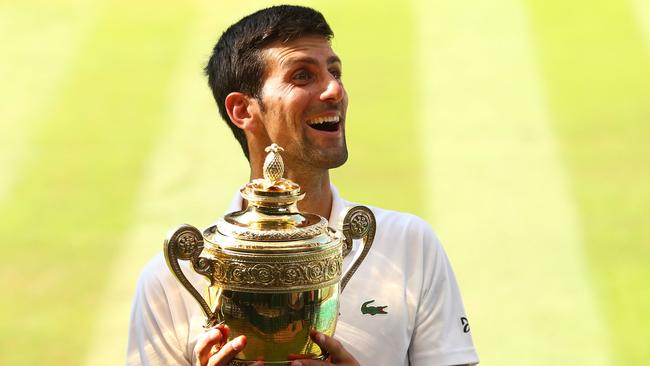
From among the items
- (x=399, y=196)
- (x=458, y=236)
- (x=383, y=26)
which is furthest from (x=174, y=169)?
(x=383, y=26)

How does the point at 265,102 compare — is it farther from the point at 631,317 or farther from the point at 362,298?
the point at 631,317

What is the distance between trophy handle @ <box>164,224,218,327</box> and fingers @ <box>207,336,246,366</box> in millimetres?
128

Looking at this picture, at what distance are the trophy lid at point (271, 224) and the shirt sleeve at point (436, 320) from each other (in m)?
0.53

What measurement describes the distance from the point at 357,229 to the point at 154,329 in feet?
2.22

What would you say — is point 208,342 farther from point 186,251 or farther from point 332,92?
point 332,92

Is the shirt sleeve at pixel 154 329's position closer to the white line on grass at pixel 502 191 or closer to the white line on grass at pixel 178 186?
the white line on grass at pixel 178 186

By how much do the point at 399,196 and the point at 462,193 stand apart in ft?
1.59

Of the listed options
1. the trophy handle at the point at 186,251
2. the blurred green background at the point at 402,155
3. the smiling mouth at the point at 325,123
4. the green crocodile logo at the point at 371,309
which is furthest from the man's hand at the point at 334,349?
the blurred green background at the point at 402,155

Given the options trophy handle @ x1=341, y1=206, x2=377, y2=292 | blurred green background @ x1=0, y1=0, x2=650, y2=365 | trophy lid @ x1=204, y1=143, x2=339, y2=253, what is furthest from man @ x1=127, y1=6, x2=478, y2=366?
blurred green background @ x1=0, y1=0, x2=650, y2=365

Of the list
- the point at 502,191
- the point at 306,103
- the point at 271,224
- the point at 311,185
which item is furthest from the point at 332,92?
the point at 502,191

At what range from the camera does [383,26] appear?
41.2ft

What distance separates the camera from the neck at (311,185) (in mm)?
3758

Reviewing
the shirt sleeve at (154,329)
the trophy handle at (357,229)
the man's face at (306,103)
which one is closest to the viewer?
the trophy handle at (357,229)

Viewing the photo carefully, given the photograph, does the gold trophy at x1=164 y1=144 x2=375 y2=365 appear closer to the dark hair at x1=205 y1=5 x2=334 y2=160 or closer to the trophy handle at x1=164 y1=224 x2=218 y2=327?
the trophy handle at x1=164 y1=224 x2=218 y2=327
